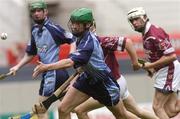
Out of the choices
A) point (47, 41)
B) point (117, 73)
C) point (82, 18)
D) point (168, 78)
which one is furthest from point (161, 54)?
point (82, 18)

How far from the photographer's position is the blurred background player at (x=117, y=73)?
11.7 meters

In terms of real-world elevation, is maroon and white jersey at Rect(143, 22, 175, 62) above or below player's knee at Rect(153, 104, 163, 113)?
above

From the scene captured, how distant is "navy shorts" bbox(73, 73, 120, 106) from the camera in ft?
36.4

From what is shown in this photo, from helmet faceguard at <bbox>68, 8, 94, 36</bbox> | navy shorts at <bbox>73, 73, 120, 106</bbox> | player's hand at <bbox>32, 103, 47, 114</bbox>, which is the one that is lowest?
player's hand at <bbox>32, 103, 47, 114</bbox>

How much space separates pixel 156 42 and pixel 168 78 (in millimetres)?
658

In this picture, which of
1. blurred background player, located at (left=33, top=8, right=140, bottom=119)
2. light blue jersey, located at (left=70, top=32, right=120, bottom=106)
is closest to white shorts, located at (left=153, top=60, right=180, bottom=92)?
blurred background player, located at (left=33, top=8, right=140, bottom=119)

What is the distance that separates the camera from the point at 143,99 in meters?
17.6

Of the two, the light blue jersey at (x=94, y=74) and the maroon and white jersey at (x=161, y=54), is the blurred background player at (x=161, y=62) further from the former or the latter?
the light blue jersey at (x=94, y=74)

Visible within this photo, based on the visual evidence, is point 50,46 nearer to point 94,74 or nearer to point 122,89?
point 122,89

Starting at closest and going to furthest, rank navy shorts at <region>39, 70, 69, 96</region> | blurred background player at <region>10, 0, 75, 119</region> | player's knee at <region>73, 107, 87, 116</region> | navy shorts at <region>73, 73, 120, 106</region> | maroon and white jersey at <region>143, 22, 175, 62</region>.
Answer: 1. navy shorts at <region>73, 73, 120, 106</region>
2. maroon and white jersey at <region>143, 22, 175, 62</region>
3. blurred background player at <region>10, 0, 75, 119</region>
4. navy shorts at <region>39, 70, 69, 96</region>
5. player's knee at <region>73, 107, 87, 116</region>

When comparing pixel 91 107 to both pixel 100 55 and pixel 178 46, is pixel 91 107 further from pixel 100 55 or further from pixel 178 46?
pixel 178 46

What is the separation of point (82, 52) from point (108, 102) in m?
0.89

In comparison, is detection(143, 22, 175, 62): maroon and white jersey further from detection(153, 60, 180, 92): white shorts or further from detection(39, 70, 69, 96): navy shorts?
detection(39, 70, 69, 96): navy shorts

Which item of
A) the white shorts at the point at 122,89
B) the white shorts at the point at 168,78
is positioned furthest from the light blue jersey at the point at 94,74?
the white shorts at the point at 168,78
